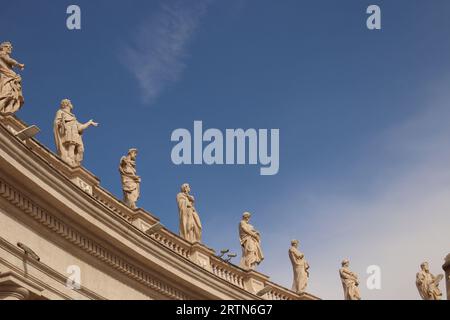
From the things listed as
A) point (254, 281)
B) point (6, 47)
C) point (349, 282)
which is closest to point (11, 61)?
point (6, 47)

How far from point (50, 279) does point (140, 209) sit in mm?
7149

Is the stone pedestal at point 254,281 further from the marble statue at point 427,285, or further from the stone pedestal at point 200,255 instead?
the marble statue at point 427,285

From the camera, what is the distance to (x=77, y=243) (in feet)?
113

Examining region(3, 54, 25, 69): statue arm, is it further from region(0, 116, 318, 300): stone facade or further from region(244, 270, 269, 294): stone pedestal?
region(244, 270, 269, 294): stone pedestal

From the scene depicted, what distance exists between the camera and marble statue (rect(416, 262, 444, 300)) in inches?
2211

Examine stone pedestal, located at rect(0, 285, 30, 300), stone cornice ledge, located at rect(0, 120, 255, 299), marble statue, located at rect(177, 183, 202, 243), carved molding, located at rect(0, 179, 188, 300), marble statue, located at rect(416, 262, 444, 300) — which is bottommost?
stone pedestal, located at rect(0, 285, 30, 300)

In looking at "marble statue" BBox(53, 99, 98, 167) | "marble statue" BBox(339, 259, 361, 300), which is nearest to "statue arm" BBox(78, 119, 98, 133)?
"marble statue" BBox(53, 99, 98, 167)

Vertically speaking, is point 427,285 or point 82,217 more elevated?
point 427,285

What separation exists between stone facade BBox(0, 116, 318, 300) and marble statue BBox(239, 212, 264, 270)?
4.36 metres

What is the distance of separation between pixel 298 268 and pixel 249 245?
4024 millimetres

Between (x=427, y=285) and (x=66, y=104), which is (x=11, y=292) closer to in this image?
(x=66, y=104)
